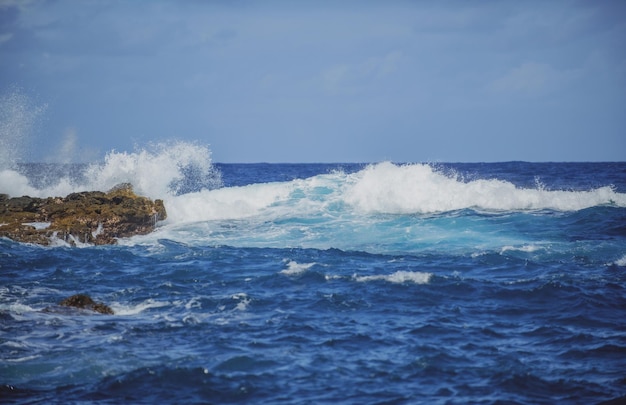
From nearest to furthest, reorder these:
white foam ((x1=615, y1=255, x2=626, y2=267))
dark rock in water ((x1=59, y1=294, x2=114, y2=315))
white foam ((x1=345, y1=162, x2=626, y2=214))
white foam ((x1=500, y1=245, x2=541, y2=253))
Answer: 1. dark rock in water ((x1=59, y1=294, x2=114, y2=315))
2. white foam ((x1=615, y1=255, x2=626, y2=267))
3. white foam ((x1=500, y1=245, x2=541, y2=253))
4. white foam ((x1=345, y1=162, x2=626, y2=214))

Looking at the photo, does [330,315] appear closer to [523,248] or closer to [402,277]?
[402,277]

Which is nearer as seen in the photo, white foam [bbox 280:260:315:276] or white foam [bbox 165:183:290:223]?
white foam [bbox 280:260:315:276]

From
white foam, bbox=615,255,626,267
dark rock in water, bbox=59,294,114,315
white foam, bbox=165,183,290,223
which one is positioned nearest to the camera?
dark rock in water, bbox=59,294,114,315

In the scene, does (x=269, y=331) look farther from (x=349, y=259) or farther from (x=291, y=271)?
(x=349, y=259)

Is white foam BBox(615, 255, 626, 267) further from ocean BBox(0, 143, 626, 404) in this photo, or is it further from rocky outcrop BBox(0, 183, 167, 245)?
rocky outcrop BBox(0, 183, 167, 245)

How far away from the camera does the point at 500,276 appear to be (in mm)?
13070

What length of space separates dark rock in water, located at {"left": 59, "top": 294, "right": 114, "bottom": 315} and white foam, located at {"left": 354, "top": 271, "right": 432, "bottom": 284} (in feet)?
15.2

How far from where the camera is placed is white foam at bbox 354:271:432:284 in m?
12.4

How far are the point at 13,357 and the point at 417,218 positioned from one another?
626 inches

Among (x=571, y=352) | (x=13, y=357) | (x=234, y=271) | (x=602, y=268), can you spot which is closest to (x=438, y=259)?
(x=602, y=268)

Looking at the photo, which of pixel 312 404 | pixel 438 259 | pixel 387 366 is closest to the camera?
pixel 312 404

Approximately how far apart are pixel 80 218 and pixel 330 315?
1107cm

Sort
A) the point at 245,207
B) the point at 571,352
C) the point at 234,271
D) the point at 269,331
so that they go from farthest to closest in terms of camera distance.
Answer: the point at 245,207, the point at 234,271, the point at 269,331, the point at 571,352

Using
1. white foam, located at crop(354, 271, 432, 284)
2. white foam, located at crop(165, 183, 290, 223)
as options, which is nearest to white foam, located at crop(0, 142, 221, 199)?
white foam, located at crop(165, 183, 290, 223)
